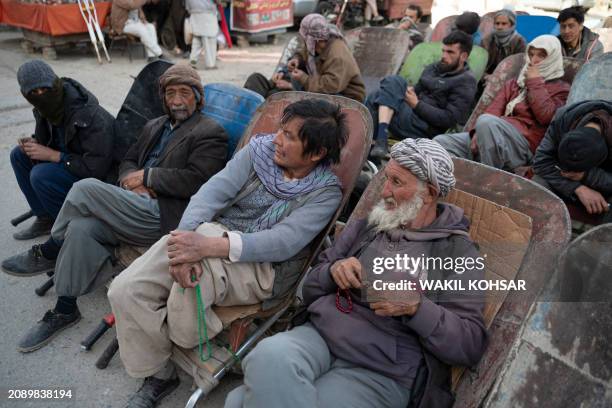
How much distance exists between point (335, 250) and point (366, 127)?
0.86m

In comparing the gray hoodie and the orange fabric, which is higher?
the orange fabric

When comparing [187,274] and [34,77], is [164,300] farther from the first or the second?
[34,77]

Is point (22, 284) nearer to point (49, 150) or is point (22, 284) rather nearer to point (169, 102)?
point (49, 150)

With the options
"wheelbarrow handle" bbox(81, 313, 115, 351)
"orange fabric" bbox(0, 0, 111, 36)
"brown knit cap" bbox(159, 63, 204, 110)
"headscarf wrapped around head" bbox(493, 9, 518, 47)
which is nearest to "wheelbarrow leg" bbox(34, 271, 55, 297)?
"wheelbarrow handle" bbox(81, 313, 115, 351)

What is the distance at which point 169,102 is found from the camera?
117 inches

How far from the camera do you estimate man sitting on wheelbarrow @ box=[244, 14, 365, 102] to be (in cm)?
438

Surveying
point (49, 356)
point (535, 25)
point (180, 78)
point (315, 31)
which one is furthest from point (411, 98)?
point (535, 25)

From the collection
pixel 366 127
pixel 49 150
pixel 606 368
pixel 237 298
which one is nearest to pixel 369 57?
pixel 366 127

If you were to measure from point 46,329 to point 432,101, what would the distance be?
3.37 m

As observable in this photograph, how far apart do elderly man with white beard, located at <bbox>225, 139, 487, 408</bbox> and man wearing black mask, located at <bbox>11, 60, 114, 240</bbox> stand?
6.26 ft

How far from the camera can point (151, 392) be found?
2301 mm

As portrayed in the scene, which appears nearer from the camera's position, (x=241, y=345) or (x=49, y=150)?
(x=241, y=345)

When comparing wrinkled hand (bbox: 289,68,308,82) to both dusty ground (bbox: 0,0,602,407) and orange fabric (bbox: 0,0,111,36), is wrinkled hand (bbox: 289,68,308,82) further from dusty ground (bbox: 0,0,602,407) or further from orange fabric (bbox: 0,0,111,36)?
orange fabric (bbox: 0,0,111,36)

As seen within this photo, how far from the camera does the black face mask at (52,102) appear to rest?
2998 mm
